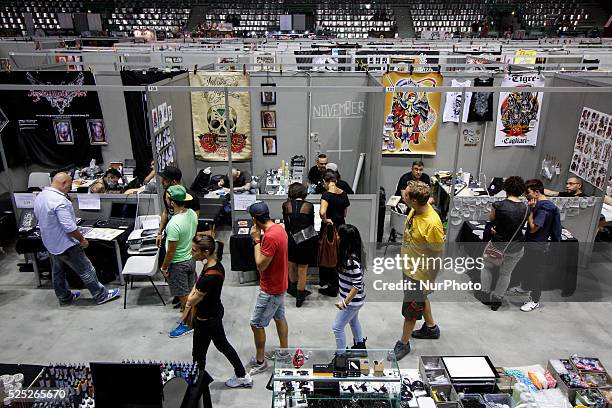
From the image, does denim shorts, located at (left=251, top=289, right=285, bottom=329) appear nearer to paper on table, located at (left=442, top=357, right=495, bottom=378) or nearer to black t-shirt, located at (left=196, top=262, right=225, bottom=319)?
black t-shirt, located at (left=196, top=262, right=225, bottom=319)

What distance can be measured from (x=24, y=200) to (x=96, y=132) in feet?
6.14

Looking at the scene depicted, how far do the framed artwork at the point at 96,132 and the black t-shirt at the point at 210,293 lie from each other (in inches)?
187

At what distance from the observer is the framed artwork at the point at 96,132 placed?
716cm

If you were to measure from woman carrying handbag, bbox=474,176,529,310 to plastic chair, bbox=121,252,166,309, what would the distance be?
3615 mm

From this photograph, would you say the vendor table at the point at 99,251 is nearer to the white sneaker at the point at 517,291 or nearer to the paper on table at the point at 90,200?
the paper on table at the point at 90,200

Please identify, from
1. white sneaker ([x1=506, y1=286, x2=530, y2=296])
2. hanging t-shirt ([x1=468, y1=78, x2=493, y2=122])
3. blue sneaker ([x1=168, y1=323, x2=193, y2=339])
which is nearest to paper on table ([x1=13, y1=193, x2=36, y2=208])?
blue sneaker ([x1=168, y1=323, x2=193, y2=339])

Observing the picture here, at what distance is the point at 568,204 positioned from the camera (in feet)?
18.4

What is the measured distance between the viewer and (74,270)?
196 inches

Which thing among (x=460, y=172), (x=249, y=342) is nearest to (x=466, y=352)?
(x=249, y=342)

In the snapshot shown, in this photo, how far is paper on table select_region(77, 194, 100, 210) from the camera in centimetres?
573

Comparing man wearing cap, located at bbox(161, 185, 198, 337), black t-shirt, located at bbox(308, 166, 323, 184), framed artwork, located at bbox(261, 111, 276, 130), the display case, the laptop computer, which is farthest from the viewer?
framed artwork, located at bbox(261, 111, 276, 130)

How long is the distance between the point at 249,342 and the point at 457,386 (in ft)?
7.32

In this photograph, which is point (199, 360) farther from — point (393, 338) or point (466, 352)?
point (466, 352)

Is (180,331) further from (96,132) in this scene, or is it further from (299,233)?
(96,132)
